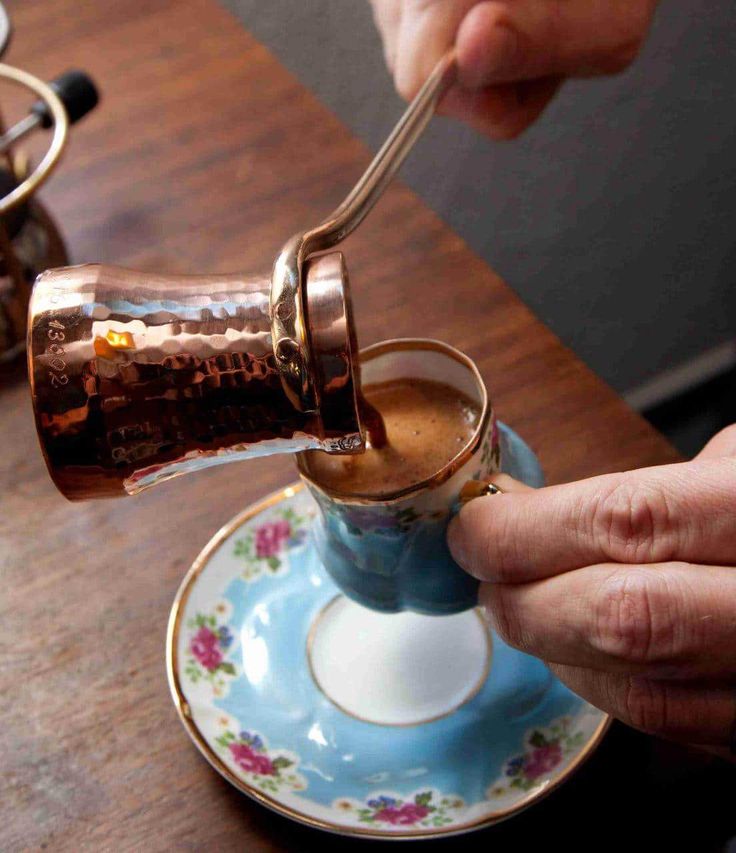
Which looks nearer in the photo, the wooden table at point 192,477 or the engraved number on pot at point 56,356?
the engraved number on pot at point 56,356

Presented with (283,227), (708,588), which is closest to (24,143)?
(283,227)

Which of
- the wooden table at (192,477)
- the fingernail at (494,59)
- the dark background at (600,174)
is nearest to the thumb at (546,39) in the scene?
the fingernail at (494,59)

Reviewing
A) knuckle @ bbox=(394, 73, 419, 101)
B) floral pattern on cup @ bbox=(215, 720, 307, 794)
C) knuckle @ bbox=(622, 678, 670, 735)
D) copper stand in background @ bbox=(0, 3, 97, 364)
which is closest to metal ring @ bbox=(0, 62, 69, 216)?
copper stand in background @ bbox=(0, 3, 97, 364)

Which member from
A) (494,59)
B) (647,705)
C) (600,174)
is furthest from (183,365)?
(600,174)

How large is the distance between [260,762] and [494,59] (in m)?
0.42

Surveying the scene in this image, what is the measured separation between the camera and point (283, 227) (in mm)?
692

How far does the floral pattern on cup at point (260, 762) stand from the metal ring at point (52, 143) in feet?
1.09

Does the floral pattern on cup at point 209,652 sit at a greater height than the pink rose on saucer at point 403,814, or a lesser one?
greater

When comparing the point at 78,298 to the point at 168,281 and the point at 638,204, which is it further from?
the point at 638,204

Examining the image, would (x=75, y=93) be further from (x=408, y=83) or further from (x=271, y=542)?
A: (x=271, y=542)

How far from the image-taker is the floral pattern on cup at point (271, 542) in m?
0.53

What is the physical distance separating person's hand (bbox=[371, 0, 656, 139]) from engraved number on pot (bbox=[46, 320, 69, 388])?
0.36 m

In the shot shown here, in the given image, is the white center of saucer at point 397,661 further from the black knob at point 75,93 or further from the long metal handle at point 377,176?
the black knob at point 75,93

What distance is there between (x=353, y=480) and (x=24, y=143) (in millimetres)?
520
